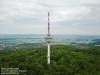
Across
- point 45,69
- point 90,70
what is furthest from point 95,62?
point 45,69

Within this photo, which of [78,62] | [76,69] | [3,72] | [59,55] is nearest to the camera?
[3,72]

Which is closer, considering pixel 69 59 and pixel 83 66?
pixel 83 66

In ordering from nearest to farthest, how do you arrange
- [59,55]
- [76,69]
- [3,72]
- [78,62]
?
[3,72] → [76,69] → [78,62] → [59,55]

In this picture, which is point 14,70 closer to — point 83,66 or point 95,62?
point 83,66

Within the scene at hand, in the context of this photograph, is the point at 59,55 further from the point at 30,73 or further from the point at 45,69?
the point at 30,73

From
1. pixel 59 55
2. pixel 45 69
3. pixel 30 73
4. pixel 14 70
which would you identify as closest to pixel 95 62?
pixel 59 55

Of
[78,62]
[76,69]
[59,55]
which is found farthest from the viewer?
[59,55]

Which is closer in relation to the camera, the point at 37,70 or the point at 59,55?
the point at 37,70

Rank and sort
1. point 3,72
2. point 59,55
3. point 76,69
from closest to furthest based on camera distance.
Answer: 1. point 3,72
2. point 76,69
3. point 59,55

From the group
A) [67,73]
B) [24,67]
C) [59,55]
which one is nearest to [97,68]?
[67,73]
